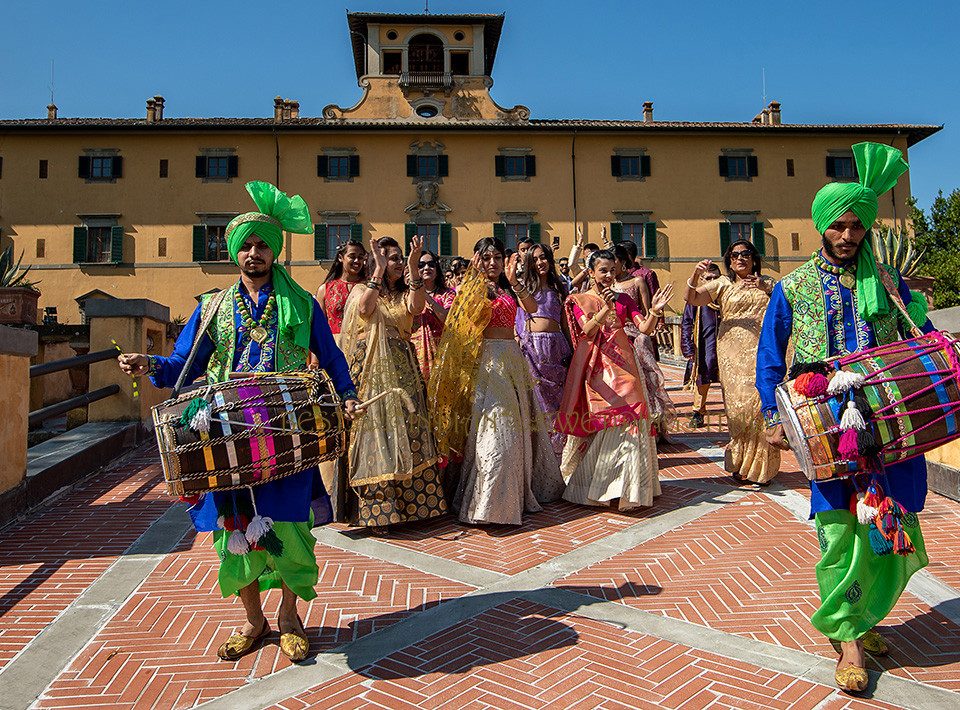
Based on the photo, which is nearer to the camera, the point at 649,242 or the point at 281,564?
the point at 281,564

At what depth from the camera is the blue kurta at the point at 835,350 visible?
10.4ft

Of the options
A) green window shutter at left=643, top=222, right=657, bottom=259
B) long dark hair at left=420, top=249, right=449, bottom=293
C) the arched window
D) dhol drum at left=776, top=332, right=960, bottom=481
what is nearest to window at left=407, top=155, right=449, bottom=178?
the arched window

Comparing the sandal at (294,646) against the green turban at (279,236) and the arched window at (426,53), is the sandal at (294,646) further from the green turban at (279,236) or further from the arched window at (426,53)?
the arched window at (426,53)

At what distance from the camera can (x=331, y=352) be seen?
3.73 m

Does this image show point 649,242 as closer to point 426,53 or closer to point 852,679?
point 426,53

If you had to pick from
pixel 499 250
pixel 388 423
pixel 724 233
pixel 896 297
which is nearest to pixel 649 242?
pixel 724 233

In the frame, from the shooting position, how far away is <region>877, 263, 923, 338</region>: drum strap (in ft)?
10.7

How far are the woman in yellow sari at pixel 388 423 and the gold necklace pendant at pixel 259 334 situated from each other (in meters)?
1.69

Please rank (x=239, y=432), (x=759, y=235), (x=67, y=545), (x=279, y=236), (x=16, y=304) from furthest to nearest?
1. (x=759, y=235)
2. (x=16, y=304)
3. (x=67, y=545)
4. (x=279, y=236)
5. (x=239, y=432)

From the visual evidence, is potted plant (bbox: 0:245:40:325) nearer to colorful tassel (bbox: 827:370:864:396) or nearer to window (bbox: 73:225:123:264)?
colorful tassel (bbox: 827:370:864:396)

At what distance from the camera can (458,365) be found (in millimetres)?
5715

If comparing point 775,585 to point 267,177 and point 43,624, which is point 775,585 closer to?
point 43,624

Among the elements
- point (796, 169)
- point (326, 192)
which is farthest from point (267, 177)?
point (796, 169)

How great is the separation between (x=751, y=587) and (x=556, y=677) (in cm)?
159
